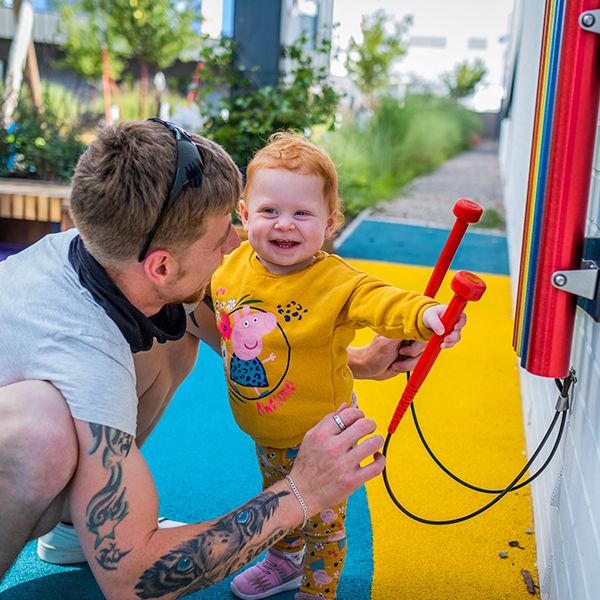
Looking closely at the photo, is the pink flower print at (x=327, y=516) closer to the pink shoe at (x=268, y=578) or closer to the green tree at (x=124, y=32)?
the pink shoe at (x=268, y=578)

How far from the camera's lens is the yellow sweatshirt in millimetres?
1839

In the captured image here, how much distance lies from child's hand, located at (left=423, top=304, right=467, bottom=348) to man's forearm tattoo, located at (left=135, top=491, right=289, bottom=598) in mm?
458

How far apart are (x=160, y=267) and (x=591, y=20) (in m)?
0.93

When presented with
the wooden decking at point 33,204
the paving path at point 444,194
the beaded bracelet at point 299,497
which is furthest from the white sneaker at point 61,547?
the paving path at point 444,194

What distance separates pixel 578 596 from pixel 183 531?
0.79m

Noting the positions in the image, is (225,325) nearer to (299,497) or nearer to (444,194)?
(299,497)

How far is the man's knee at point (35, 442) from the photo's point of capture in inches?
56.9

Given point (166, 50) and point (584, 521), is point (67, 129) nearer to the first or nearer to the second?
point (584, 521)

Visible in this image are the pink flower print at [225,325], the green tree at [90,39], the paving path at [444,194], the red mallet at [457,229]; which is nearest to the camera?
the red mallet at [457,229]

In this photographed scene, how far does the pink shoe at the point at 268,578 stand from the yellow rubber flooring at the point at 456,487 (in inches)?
8.8

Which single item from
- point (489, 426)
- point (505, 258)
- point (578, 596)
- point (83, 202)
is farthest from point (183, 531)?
point (505, 258)

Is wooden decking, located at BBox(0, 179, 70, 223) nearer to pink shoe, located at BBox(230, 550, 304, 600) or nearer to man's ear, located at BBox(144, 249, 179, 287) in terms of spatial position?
pink shoe, located at BBox(230, 550, 304, 600)

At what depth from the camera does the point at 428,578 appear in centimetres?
214

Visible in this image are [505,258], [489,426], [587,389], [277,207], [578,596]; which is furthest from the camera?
[505,258]
